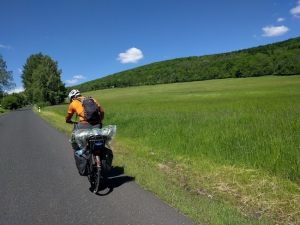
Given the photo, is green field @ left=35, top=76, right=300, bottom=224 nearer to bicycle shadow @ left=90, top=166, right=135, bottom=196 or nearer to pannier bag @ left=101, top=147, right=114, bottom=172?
bicycle shadow @ left=90, top=166, right=135, bottom=196

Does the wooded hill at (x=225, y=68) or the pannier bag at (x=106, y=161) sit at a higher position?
the wooded hill at (x=225, y=68)

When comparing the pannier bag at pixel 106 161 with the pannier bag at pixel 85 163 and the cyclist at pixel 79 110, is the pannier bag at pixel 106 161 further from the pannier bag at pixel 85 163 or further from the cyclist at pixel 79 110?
the cyclist at pixel 79 110

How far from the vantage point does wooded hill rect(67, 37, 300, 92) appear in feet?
253

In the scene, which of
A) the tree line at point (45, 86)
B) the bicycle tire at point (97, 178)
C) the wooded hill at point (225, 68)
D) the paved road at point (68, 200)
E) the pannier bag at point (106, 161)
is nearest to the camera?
the paved road at point (68, 200)

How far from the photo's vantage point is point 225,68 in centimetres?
9169

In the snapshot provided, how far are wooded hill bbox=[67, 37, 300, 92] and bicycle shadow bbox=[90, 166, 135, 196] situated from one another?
73756mm

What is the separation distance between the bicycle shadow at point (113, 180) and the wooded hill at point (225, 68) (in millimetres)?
73756

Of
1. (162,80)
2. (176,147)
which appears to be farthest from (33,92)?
(176,147)

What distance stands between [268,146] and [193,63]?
106 m

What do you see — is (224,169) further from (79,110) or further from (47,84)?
(47,84)

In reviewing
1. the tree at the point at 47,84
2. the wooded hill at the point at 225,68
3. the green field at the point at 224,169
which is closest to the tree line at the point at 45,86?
the tree at the point at 47,84

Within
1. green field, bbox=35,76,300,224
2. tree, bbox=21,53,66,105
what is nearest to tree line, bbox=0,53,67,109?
tree, bbox=21,53,66,105

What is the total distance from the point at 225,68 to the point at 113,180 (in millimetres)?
92649

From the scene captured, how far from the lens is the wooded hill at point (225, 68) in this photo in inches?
3035
